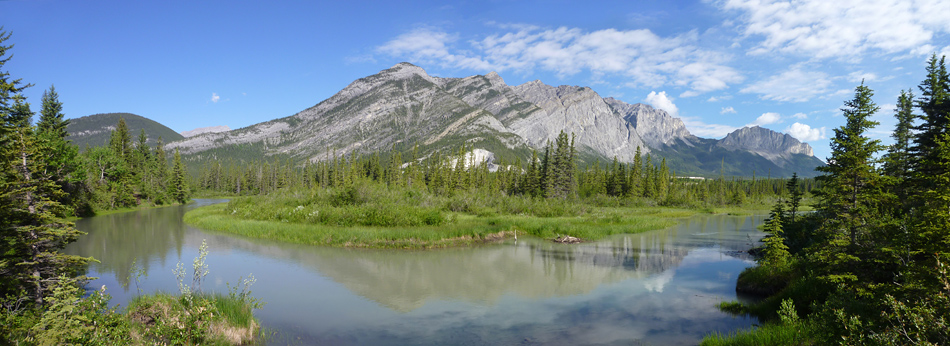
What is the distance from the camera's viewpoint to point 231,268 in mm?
20766

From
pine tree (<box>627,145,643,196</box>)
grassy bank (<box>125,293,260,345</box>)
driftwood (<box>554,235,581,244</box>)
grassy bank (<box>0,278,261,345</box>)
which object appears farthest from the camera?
pine tree (<box>627,145,643,196</box>)

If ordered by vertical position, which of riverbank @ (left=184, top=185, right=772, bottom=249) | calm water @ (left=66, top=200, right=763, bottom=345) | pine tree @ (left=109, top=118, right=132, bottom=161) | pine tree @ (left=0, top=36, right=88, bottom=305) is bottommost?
calm water @ (left=66, top=200, right=763, bottom=345)

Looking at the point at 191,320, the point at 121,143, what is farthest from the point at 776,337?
the point at 121,143

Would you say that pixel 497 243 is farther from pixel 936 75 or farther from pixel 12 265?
pixel 936 75

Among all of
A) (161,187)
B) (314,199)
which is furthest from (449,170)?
(161,187)

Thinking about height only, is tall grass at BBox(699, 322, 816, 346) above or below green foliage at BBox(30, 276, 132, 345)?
below

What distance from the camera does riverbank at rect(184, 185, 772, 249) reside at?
29078mm

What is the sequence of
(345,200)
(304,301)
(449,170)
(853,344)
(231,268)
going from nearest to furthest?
(853,344) → (304,301) → (231,268) → (345,200) → (449,170)

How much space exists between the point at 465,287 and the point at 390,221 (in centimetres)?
1696

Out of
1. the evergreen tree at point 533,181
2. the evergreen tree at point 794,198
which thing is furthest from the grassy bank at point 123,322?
the evergreen tree at point 533,181

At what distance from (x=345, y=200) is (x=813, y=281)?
122ft

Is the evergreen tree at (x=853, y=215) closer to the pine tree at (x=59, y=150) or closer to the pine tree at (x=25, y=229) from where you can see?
the pine tree at (x=25, y=229)

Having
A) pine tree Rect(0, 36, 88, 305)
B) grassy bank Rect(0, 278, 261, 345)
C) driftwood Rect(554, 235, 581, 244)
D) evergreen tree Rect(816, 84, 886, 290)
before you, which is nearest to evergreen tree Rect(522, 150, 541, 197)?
driftwood Rect(554, 235, 581, 244)

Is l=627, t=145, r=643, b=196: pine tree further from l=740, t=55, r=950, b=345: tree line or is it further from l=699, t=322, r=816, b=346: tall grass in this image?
l=699, t=322, r=816, b=346: tall grass
